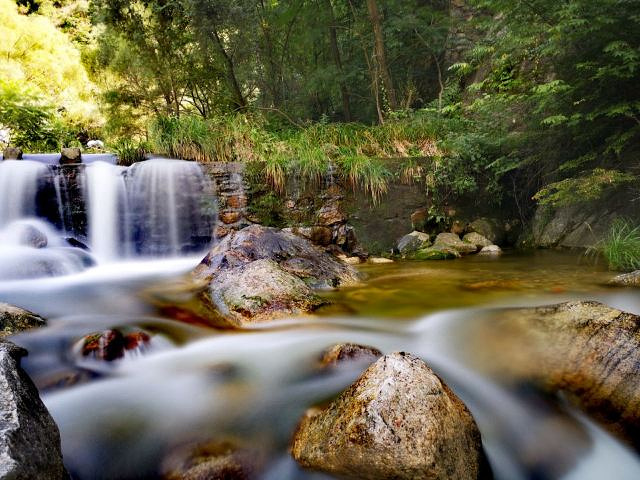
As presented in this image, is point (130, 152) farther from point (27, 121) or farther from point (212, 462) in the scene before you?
point (212, 462)

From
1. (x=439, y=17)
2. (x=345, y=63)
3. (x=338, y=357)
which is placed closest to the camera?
(x=338, y=357)

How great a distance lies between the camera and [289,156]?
23.0 feet

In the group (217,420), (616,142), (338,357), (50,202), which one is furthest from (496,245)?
(50,202)

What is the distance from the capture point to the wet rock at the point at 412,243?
671 centimetres

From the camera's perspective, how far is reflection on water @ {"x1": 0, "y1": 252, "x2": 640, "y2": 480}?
1893mm

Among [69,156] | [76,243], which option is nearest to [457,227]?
[76,243]

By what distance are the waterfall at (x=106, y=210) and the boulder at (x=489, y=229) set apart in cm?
591

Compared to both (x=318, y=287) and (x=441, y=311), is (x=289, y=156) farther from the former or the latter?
(x=441, y=311)

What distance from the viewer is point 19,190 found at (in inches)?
253

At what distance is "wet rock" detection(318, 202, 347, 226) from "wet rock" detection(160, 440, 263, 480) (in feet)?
16.6

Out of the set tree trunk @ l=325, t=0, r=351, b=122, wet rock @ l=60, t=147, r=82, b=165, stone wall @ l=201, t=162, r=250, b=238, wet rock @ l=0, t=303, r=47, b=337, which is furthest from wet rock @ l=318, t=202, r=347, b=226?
wet rock @ l=60, t=147, r=82, b=165

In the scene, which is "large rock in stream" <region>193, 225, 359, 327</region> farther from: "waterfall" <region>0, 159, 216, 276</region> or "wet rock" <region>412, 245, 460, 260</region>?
"waterfall" <region>0, 159, 216, 276</region>

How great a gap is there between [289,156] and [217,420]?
5433 mm

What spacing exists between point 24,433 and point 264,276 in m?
2.36
